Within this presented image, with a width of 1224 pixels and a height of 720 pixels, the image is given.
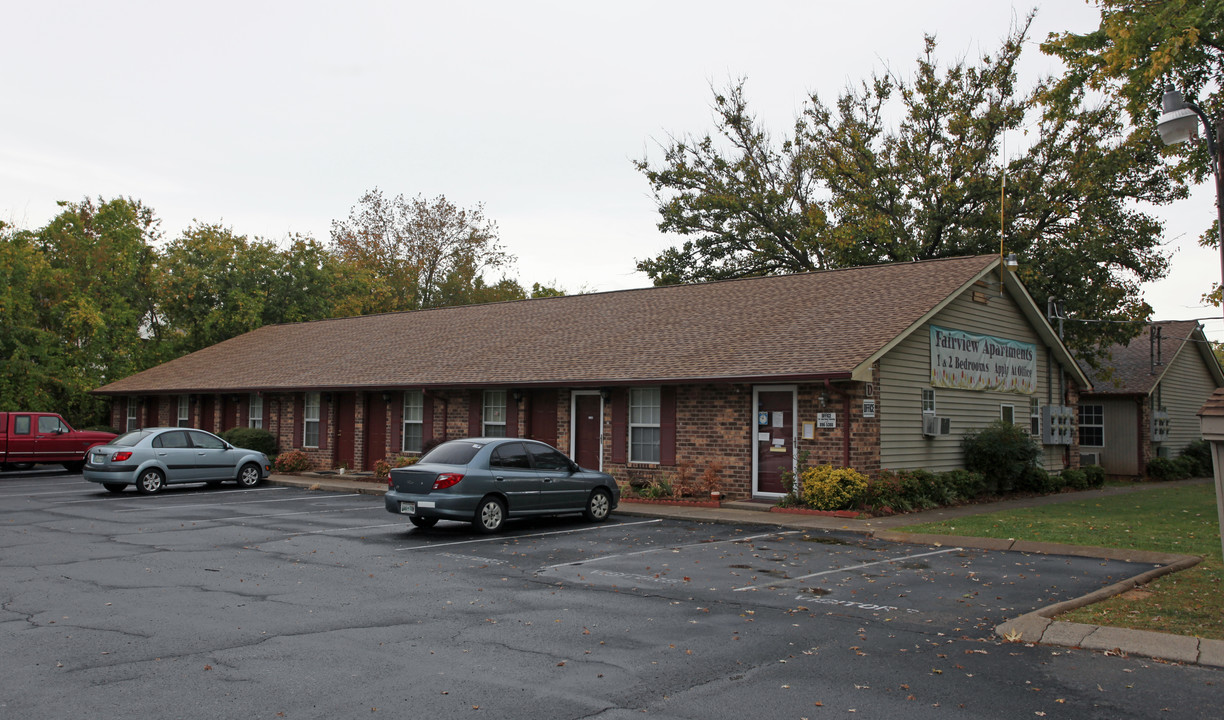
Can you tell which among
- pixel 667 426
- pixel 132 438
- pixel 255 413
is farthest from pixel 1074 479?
pixel 255 413

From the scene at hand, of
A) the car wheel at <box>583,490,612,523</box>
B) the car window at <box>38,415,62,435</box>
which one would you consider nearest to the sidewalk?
the car wheel at <box>583,490,612,523</box>

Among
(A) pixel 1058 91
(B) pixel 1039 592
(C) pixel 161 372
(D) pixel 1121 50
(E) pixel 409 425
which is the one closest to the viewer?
(B) pixel 1039 592

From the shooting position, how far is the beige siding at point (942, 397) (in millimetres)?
18531

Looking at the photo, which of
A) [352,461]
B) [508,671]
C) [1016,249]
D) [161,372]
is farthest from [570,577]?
[161,372]

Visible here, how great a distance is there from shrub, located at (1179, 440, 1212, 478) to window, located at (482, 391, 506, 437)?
2481 cm

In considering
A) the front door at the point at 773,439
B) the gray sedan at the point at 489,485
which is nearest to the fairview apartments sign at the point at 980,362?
the front door at the point at 773,439

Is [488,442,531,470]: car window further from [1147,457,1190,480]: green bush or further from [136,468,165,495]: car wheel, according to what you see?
[1147,457,1190,480]: green bush

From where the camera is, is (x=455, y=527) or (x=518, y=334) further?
(x=518, y=334)

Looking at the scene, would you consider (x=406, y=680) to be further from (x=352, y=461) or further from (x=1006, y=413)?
(x=352, y=461)

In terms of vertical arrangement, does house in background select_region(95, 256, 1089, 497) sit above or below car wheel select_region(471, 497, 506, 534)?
above

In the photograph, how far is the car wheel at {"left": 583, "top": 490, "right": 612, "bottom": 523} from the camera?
16062mm

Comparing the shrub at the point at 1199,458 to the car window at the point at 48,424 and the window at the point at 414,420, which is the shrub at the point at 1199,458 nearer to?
the window at the point at 414,420

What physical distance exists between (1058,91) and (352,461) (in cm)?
2171

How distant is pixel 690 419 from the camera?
784 inches
